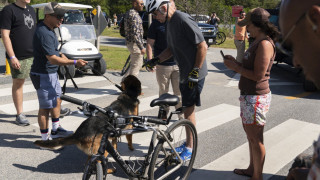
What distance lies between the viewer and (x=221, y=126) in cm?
548

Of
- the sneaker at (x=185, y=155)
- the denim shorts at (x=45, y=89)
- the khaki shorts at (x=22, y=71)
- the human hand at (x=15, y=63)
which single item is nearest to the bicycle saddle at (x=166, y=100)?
the sneaker at (x=185, y=155)

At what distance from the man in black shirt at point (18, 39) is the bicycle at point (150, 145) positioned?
3.12 m

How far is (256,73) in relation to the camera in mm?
2982

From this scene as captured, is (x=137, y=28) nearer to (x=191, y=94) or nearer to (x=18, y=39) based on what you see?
(x=18, y=39)

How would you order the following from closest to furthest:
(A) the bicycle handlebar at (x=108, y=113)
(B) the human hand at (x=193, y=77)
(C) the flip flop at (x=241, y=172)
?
(A) the bicycle handlebar at (x=108, y=113)
(B) the human hand at (x=193, y=77)
(C) the flip flop at (x=241, y=172)

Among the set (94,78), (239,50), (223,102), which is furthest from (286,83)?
(94,78)

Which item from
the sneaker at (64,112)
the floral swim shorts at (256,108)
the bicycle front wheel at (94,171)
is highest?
the floral swim shorts at (256,108)

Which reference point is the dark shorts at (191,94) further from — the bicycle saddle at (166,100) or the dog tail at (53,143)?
the dog tail at (53,143)

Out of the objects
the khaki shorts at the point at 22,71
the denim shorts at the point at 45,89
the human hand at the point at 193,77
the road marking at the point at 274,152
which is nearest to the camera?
the human hand at the point at 193,77

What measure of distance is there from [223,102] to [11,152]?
457cm

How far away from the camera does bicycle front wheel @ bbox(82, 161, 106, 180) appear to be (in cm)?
251

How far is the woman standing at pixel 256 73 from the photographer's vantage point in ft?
9.66

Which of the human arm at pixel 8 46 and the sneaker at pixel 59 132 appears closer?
the sneaker at pixel 59 132

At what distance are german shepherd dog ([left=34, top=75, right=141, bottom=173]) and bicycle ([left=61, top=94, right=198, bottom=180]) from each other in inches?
5.5
